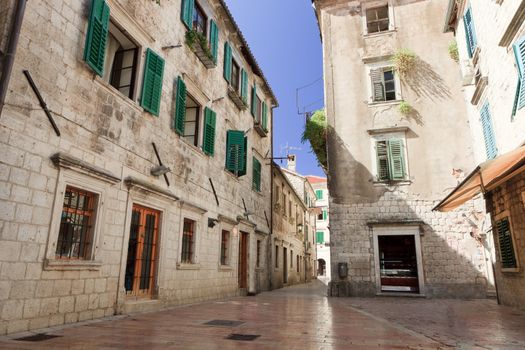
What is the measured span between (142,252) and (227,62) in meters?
7.84

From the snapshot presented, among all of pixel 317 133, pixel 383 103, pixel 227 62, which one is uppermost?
pixel 227 62

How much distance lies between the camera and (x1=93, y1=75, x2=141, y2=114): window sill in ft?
22.3

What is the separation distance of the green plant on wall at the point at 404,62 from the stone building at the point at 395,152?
40 millimetres

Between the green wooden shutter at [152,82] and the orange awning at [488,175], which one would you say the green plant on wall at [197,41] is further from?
the orange awning at [488,175]

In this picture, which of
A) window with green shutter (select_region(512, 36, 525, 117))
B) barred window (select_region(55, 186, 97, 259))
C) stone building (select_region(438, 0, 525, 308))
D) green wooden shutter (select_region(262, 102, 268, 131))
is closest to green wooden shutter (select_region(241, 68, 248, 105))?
green wooden shutter (select_region(262, 102, 268, 131))

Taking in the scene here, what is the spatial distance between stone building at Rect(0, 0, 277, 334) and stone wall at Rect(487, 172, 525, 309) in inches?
309

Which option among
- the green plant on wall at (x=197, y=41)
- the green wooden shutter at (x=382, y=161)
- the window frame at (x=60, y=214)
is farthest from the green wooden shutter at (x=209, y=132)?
the green wooden shutter at (x=382, y=161)

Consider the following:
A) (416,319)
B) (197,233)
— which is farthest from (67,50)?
(416,319)

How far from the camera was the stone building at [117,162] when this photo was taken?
203 inches

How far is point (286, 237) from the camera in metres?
21.8

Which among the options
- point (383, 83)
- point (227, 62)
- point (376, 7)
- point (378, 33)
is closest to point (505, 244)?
point (383, 83)

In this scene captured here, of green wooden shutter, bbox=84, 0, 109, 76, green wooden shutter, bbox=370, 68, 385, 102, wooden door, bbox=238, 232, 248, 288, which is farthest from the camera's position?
green wooden shutter, bbox=370, 68, 385, 102

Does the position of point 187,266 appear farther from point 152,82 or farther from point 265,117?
point 265,117

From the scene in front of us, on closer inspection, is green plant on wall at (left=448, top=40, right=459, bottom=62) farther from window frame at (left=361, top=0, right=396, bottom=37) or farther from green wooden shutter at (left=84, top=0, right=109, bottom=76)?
green wooden shutter at (left=84, top=0, right=109, bottom=76)
